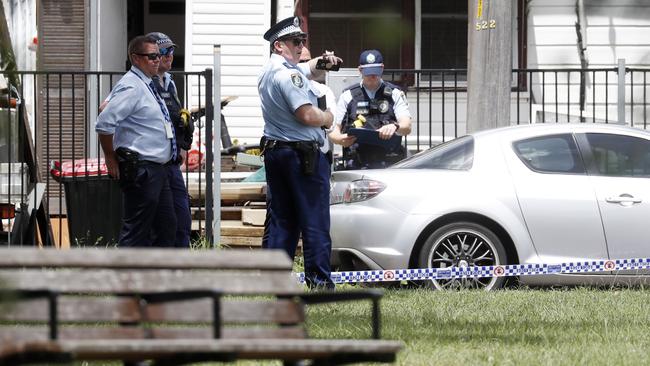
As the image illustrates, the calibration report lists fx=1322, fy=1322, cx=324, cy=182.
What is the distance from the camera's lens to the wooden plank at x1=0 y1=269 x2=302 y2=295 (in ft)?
11.3

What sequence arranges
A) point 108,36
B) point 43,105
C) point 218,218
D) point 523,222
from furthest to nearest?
point 108,36 < point 43,105 < point 218,218 < point 523,222

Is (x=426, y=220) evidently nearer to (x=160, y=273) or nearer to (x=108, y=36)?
(x=160, y=273)

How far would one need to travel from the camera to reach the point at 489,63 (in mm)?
10508

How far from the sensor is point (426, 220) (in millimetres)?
9242

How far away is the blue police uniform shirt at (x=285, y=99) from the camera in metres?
7.95

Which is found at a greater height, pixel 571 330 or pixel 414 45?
pixel 414 45

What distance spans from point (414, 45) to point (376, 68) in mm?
6111

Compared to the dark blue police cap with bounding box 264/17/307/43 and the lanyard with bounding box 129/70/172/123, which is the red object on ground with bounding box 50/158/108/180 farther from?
the dark blue police cap with bounding box 264/17/307/43

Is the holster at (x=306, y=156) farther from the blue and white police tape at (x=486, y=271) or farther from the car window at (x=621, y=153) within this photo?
the car window at (x=621, y=153)

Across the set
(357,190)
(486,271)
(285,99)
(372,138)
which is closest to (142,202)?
(285,99)

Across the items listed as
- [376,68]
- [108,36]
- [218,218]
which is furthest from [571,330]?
[108,36]

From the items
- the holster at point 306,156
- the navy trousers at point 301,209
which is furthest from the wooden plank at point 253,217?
the holster at point 306,156

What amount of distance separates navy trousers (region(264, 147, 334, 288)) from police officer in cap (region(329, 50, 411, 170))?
216 centimetres

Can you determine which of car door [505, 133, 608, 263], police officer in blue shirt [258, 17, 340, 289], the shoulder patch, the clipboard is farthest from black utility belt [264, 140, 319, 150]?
the clipboard
